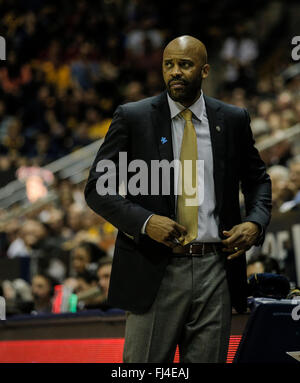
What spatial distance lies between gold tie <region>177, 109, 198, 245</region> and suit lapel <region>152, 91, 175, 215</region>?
3 centimetres

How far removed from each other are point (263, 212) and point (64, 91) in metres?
9.27

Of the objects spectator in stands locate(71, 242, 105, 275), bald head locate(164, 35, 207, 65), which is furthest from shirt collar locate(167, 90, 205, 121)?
spectator in stands locate(71, 242, 105, 275)

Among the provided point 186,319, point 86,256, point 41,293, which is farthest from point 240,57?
point 186,319

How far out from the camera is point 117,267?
216cm

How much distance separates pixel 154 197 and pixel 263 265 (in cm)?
191

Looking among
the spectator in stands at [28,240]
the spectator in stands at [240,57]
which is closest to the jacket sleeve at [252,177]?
the spectator in stands at [28,240]

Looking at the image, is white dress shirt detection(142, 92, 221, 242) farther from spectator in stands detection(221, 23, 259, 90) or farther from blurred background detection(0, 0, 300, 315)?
spectator in stands detection(221, 23, 259, 90)

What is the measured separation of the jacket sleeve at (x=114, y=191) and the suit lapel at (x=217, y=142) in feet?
0.87

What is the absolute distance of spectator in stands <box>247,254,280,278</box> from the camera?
3.85 metres

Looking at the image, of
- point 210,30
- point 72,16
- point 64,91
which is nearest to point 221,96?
point 210,30

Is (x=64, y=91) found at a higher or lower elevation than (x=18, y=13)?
lower

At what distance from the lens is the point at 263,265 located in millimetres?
3904

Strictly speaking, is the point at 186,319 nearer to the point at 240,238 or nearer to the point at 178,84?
the point at 240,238

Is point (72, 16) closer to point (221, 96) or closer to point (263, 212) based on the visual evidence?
point (221, 96)
